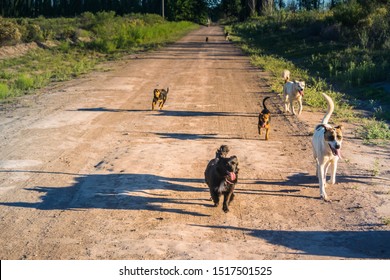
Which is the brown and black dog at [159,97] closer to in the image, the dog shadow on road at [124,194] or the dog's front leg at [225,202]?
the dog shadow on road at [124,194]

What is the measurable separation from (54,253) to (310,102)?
10.3 m

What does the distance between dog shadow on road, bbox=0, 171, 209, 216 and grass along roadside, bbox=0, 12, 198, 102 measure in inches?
344

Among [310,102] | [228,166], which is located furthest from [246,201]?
[310,102]

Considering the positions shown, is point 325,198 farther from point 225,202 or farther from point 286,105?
point 286,105

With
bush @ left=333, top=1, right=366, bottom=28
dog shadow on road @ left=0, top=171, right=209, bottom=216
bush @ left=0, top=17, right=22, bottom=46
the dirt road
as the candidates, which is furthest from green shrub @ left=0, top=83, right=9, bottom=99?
bush @ left=333, top=1, right=366, bottom=28

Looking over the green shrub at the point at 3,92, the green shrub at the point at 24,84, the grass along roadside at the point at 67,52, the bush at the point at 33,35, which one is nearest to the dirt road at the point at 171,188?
the green shrub at the point at 3,92

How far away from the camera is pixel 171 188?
7902 millimetres

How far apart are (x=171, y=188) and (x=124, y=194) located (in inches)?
27.3

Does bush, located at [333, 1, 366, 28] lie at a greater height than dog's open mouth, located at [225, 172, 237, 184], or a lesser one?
greater

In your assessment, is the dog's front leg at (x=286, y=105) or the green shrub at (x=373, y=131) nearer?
the green shrub at (x=373, y=131)

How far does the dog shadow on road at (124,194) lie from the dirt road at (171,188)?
3 centimetres

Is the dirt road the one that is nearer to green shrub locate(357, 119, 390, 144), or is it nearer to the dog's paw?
the dog's paw

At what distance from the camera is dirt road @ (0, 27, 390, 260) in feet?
19.7

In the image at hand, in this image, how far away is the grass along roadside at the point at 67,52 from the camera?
64.7ft
